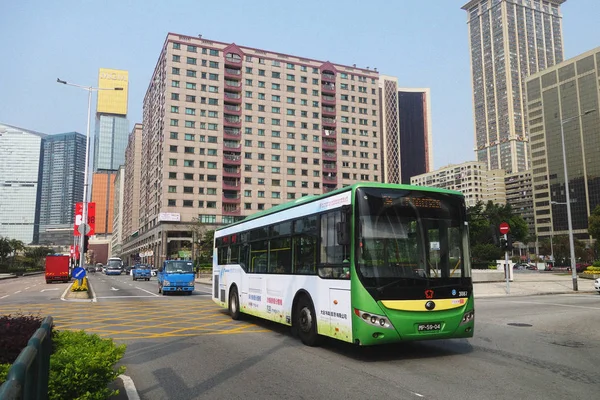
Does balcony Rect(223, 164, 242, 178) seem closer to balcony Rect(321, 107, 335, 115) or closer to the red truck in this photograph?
balcony Rect(321, 107, 335, 115)

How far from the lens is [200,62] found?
9269cm

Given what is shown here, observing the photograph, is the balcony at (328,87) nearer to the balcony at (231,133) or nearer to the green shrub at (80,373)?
the balcony at (231,133)

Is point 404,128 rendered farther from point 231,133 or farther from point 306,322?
point 306,322

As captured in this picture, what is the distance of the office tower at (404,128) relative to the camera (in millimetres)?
167875

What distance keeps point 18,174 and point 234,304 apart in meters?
162

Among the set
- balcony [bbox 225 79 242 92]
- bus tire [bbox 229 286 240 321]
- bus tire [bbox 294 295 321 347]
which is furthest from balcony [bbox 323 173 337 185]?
bus tire [bbox 294 295 321 347]

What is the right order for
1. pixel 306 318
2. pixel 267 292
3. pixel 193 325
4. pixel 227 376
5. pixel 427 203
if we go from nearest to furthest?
pixel 227 376, pixel 427 203, pixel 306 318, pixel 267 292, pixel 193 325

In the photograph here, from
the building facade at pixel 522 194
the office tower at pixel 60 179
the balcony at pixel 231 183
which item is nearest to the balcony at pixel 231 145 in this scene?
the balcony at pixel 231 183

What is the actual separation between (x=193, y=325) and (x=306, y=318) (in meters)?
4.63

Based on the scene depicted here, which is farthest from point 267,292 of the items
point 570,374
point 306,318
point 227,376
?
point 570,374

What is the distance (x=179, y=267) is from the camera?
2664 cm

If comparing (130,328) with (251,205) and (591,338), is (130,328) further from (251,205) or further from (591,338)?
(251,205)

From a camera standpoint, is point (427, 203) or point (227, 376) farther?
point (427, 203)

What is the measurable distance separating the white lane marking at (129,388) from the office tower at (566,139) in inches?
5420
